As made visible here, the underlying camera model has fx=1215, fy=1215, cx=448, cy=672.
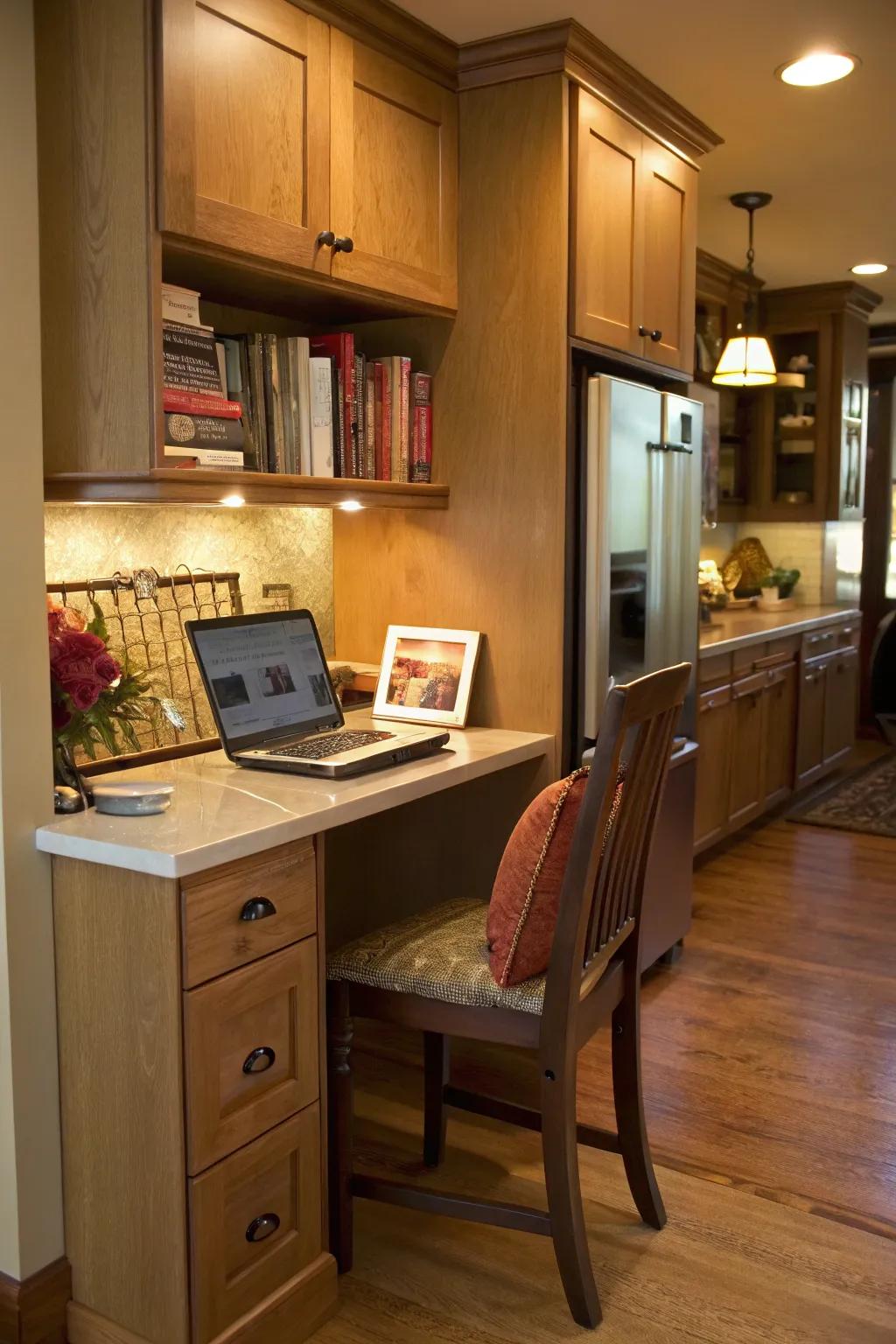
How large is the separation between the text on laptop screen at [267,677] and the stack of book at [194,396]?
0.35m

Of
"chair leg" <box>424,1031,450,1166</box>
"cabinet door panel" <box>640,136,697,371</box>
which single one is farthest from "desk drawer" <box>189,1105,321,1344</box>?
"cabinet door panel" <box>640,136,697,371</box>

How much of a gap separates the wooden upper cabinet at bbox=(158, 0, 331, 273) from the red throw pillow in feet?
3.77

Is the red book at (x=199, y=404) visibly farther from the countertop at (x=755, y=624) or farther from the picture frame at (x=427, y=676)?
the countertop at (x=755, y=624)

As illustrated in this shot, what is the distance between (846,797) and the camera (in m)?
5.70

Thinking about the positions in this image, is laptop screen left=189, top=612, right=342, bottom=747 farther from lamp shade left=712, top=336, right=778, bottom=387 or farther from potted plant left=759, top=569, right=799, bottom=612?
potted plant left=759, top=569, right=799, bottom=612

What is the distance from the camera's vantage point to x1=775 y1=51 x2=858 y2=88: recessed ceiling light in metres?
2.92

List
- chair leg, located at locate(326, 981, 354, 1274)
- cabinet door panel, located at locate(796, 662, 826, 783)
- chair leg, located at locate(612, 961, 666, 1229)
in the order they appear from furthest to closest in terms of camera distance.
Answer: cabinet door panel, located at locate(796, 662, 826, 783), chair leg, located at locate(612, 961, 666, 1229), chair leg, located at locate(326, 981, 354, 1274)

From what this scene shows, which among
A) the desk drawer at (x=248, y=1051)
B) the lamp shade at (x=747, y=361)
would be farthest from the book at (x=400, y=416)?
the lamp shade at (x=747, y=361)

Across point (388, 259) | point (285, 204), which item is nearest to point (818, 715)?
point (388, 259)

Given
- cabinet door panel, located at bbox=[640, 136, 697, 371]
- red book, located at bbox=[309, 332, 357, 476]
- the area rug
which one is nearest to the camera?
red book, located at bbox=[309, 332, 357, 476]

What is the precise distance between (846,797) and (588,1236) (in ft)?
12.5

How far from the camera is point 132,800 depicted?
1992 mm

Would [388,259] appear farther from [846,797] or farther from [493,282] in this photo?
[846,797]

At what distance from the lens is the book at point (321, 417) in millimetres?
2561
